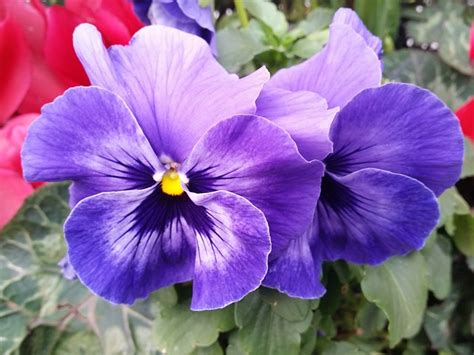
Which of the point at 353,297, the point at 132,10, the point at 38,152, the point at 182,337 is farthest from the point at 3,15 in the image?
the point at 353,297

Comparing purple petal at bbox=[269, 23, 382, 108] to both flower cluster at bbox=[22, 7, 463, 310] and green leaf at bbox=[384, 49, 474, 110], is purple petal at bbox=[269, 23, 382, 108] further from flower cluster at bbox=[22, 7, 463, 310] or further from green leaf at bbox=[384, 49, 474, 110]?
green leaf at bbox=[384, 49, 474, 110]

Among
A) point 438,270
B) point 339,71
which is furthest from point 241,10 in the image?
point 438,270

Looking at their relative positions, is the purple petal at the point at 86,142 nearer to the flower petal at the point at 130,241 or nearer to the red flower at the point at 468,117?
the flower petal at the point at 130,241

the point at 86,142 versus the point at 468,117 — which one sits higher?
the point at 86,142

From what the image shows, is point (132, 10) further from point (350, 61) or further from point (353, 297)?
point (353, 297)

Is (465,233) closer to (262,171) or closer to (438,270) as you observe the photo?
(438,270)

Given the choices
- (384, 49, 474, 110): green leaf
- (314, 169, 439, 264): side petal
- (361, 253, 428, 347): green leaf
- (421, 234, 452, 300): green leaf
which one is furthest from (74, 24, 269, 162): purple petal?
(384, 49, 474, 110): green leaf

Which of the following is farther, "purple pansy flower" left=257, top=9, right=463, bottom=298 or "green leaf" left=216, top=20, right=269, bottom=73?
"green leaf" left=216, top=20, right=269, bottom=73
